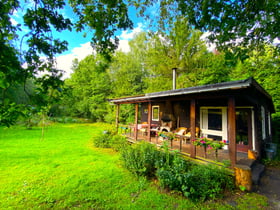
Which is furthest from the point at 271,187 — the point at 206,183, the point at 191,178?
the point at 191,178

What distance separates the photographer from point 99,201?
3.19m

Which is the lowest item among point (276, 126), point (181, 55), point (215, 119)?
point (276, 126)

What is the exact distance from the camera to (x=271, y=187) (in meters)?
3.68

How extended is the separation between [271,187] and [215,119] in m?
3.20

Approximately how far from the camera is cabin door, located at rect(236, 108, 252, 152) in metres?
5.57

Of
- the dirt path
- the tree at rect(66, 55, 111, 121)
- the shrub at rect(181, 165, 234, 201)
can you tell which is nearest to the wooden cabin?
the shrub at rect(181, 165, 234, 201)

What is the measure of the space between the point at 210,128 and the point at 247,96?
3.05 metres

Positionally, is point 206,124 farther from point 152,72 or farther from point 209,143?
point 152,72

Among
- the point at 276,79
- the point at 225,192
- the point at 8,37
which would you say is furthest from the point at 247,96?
the point at 276,79

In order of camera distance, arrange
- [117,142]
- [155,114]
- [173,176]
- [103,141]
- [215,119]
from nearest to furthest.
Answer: [173,176], [215,119], [117,142], [103,141], [155,114]

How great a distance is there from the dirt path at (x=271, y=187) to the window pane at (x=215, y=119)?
2219 millimetres

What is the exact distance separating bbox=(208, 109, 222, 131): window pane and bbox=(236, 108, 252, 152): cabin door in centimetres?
72

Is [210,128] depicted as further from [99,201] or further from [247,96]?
[99,201]

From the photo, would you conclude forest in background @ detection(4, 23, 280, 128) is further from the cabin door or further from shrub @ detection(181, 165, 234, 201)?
shrub @ detection(181, 165, 234, 201)
